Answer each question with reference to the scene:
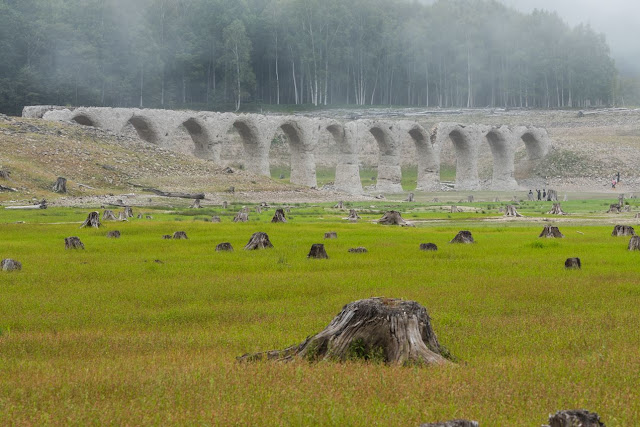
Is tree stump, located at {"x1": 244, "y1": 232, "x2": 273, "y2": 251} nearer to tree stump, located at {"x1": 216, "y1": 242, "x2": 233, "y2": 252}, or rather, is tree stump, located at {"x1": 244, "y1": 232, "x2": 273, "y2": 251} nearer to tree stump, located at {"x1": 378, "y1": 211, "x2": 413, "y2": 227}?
tree stump, located at {"x1": 216, "y1": 242, "x2": 233, "y2": 252}

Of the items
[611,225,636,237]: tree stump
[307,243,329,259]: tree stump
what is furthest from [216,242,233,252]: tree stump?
[611,225,636,237]: tree stump

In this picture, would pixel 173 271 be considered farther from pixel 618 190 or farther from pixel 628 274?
pixel 618 190

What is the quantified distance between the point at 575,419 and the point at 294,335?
157 inches

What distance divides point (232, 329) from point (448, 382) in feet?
10.1

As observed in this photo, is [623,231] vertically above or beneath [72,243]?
above

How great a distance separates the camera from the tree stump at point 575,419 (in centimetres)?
391

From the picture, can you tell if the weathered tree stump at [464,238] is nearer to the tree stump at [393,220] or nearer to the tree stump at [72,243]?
the tree stump at [393,220]

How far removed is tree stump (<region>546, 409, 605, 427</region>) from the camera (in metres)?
3.91

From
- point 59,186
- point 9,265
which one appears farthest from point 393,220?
point 59,186

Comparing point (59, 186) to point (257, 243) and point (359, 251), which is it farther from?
point (359, 251)

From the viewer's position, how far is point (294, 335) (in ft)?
24.9

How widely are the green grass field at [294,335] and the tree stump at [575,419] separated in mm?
795

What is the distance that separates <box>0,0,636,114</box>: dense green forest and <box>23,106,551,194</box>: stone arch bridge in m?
9.62

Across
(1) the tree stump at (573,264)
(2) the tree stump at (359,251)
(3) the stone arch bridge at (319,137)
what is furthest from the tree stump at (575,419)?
(3) the stone arch bridge at (319,137)
